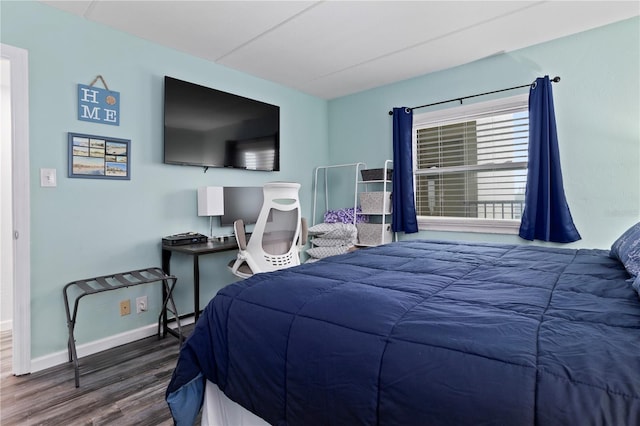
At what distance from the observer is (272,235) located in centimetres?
256

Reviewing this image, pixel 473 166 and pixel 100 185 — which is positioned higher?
pixel 473 166

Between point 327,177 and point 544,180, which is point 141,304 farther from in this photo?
point 544,180

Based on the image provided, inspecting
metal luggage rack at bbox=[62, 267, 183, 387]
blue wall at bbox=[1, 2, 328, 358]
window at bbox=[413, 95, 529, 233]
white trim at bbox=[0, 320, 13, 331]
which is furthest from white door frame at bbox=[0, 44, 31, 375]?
window at bbox=[413, 95, 529, 233]

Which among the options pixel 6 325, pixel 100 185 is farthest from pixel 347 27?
pixel 6 325

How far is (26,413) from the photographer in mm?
1752

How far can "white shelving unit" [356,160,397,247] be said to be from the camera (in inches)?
147

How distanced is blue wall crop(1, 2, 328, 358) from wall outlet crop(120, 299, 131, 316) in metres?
0.04

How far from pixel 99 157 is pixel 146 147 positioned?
37 centimetres

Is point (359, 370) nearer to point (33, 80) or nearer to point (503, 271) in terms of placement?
point (503, 271)

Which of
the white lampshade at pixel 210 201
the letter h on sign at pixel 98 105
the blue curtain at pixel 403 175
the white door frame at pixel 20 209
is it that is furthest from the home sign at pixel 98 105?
the blue curtain at pixel 403 175

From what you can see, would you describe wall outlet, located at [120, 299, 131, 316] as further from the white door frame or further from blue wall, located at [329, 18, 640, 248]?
blue wall, located at [329, 18, 640, 248]

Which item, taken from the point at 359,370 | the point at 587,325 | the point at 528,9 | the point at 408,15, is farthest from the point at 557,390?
the point at 528,9

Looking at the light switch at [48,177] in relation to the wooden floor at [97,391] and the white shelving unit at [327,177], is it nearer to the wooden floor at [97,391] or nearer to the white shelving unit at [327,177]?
the wooden floor at [97,391]

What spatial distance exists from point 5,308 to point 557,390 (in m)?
4.08
